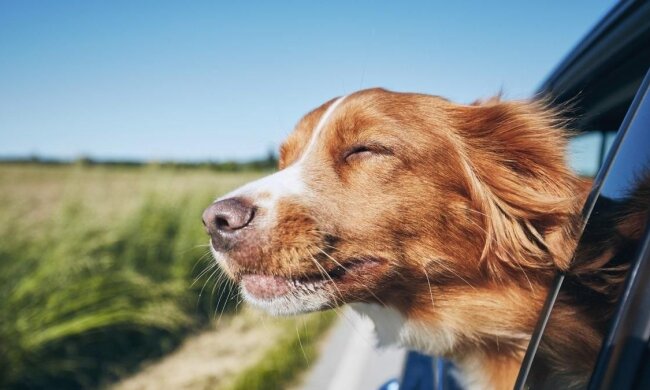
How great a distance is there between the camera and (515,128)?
2.21 metres

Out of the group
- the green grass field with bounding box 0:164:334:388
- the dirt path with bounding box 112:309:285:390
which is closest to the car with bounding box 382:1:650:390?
the green grass field with bounding box 0:164:334:388

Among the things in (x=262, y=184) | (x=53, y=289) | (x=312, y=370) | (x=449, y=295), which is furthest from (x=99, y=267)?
(x=449, y=295)

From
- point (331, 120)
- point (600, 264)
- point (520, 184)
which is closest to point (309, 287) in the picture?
point (331, 120)

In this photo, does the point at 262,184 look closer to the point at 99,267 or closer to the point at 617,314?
the point at 617,314

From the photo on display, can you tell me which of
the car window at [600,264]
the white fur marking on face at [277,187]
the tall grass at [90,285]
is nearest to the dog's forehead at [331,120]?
the white fur marking on face at [277,187]

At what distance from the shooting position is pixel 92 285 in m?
6.18

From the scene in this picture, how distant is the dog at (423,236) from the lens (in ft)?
6.17

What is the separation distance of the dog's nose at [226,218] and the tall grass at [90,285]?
2.26m

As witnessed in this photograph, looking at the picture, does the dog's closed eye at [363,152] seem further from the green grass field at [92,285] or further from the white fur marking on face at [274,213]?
the green grass field at [92,285]

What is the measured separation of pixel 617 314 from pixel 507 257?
2.63 ft

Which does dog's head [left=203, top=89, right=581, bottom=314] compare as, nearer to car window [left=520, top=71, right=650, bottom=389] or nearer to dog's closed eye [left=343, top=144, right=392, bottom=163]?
dog's closed eye [left=343, top=144, right=392, bottom=163]

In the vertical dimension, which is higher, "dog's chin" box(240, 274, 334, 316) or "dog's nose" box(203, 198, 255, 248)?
"dog's nose" box(203, 198, 255, 248)

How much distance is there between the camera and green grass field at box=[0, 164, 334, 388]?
523 centimetres

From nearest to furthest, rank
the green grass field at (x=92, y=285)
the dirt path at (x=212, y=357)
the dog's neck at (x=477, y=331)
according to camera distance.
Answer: the dog's neck at (x=477, y=331), the green grass field at (x=92, y=285), the dirt path at (x=212, y=357)
